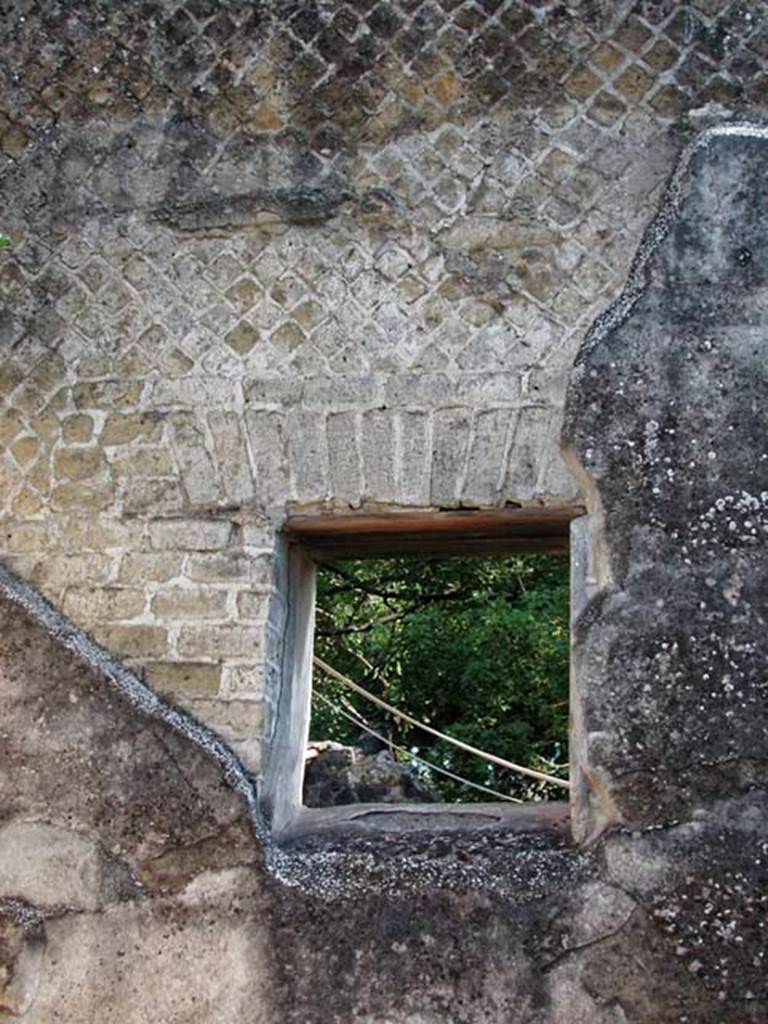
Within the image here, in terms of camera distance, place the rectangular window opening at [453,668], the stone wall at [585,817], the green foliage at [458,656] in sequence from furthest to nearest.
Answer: the green foliage at [458,656] → the rectangular window opening at [453,668] → the stone wall at [585,817]

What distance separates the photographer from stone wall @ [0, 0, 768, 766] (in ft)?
15.2

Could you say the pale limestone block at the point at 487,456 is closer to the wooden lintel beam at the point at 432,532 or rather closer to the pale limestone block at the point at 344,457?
the wooden lintel beam at the point at 432,532

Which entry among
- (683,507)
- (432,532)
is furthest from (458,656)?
(683,507)

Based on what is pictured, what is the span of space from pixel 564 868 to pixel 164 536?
1947mm

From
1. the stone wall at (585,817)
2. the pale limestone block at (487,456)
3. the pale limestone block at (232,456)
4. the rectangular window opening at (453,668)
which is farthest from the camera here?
the rectangular window opening at (453,668)

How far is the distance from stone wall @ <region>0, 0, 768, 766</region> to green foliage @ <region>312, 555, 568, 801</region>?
5915mm

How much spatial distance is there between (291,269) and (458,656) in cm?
662

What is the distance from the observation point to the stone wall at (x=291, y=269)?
4621 millimetres

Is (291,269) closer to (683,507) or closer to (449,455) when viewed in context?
(449,455)

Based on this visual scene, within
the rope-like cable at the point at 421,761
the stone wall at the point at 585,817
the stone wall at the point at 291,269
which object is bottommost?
the stone wall at the point at 585,817

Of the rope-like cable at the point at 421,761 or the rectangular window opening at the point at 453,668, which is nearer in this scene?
the rope-like cable at the point at 421,761

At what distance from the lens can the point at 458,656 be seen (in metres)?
11.0

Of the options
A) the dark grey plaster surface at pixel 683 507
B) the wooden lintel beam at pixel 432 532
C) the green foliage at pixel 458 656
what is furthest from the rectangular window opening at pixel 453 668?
the dark grey plaster surface at pixel 683 507

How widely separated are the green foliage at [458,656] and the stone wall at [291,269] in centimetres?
591
